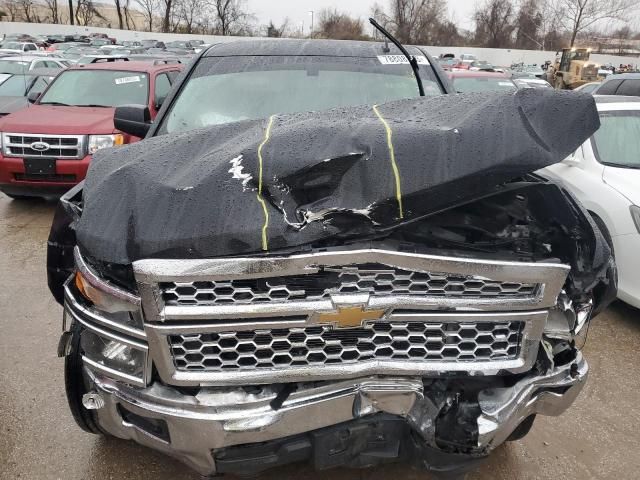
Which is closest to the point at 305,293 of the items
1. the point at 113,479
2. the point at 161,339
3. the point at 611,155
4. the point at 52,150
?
the point at 161,339

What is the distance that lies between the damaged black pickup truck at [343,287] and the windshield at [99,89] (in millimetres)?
5600

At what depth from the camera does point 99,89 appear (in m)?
7.20

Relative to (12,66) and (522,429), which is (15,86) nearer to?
(12,66)

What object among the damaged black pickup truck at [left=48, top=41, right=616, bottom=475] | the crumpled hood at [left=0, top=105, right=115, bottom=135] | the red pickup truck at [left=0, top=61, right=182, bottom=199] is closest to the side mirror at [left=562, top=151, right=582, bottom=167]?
the damaged black pickup truck at [left=48, top=41, right=616, bottom=475]

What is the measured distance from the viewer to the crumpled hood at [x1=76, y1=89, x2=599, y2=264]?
1.69 m

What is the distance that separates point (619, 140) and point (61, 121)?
6035mm

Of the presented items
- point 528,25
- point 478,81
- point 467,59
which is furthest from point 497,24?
point 478,81

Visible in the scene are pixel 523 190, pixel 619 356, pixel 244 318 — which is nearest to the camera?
pixel 244 318

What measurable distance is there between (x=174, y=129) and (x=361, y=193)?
1.62 metres

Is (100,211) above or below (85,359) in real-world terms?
above

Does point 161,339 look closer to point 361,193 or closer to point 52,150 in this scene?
point 361,193

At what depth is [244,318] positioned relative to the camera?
171 centimetres

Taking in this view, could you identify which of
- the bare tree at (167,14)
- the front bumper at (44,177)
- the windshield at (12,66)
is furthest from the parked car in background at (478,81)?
the bare tree at (167,14)

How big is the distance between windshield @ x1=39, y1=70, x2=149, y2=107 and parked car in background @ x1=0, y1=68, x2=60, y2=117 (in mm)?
1623
